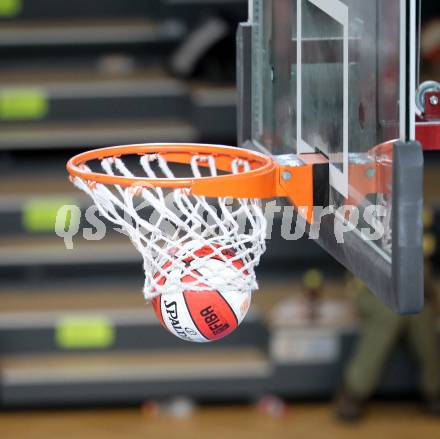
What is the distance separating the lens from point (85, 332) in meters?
5.16

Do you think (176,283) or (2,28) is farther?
(2,28)

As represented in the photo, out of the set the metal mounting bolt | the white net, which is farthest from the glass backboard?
the white net

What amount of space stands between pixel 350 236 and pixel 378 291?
0.24m

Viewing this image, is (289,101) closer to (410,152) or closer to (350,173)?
(350,173)

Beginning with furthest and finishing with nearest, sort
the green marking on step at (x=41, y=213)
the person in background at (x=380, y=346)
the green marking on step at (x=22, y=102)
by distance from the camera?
1. the green marking on step at (x=22, y=102)
2. the green marking on step at (x=41, y=213)
3. the person in background at (x=380, y=346)

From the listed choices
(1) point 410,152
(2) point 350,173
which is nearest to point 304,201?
(2) point 350,173

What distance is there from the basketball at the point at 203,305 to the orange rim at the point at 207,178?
0.20 m

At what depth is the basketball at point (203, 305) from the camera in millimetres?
2527

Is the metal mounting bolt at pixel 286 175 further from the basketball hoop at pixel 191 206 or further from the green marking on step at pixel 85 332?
the green marking on step at pixel 85 332

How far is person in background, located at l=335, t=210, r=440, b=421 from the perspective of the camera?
477 centimetres

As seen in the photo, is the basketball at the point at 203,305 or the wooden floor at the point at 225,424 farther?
the wooden floor at the point at 225,424

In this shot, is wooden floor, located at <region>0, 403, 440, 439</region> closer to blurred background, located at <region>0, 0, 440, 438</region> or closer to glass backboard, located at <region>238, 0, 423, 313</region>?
blurred background, located at <region>0, 0, 440, 438</region>

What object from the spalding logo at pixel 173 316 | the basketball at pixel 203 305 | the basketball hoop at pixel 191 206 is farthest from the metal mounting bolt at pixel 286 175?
the spalding logo at pixel 173 316

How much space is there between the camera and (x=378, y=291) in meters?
2.15
